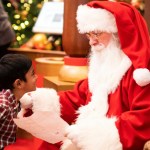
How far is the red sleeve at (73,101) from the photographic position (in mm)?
1851

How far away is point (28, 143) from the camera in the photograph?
2.00 m

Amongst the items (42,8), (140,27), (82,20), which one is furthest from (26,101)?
(42,8)

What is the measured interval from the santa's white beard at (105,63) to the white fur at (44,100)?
0.19 m

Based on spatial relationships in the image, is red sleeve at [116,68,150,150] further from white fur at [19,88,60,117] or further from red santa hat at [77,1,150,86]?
white fur at [19,88,60,117]

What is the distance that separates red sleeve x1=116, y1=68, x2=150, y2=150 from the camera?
1.49m

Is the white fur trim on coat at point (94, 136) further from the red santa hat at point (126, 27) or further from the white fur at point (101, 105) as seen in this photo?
the red santa hat at point (126, 27)

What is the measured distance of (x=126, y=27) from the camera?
1.60 metres

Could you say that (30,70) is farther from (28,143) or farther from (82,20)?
(82,20)

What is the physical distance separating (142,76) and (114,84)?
0.53ft

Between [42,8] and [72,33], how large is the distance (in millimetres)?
1605

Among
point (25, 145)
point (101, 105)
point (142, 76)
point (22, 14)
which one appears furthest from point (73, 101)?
point (22, 14)

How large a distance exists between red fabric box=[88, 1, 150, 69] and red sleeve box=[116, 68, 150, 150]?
13 cm

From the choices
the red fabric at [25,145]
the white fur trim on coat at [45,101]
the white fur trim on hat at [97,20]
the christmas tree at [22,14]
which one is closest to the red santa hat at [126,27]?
the white fur trim on hat at [97,20]

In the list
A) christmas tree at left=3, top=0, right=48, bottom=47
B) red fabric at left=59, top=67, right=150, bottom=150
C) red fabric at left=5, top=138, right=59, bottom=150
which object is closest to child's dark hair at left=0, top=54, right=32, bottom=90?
red fabric at left=5, top=138, right=59, bottom=150
